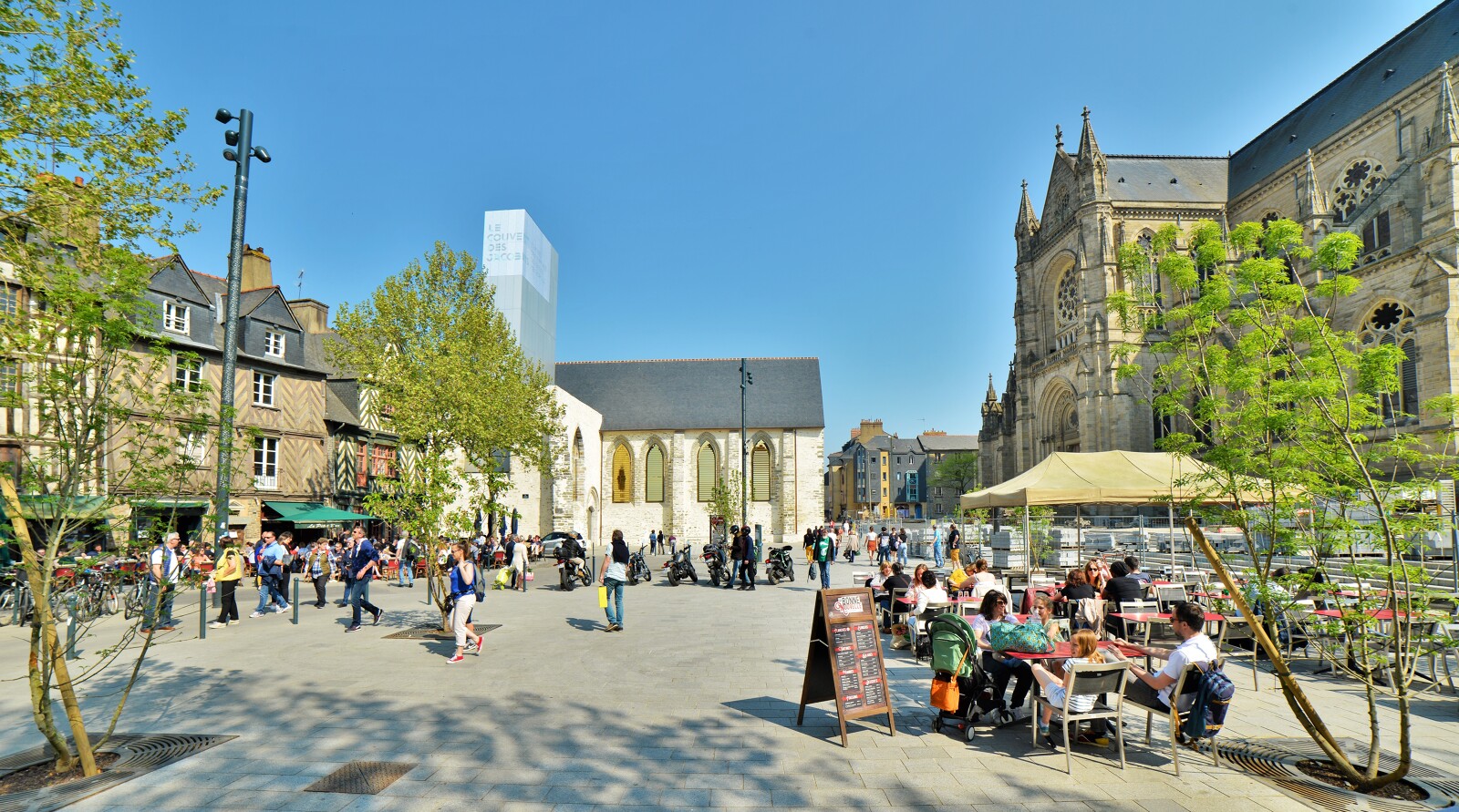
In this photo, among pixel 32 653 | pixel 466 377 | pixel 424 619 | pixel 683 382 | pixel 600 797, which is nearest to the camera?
pixel 600 797

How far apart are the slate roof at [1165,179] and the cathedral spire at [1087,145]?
301cm

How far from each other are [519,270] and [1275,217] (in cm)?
3913

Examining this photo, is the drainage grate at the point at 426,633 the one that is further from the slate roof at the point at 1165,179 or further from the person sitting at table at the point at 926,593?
the slate roof at the point at 1165,179

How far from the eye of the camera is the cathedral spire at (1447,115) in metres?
26.2

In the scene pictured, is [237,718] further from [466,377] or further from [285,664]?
[466,377]

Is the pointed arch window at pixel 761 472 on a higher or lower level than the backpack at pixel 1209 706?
higher

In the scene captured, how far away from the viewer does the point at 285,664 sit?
8.98m

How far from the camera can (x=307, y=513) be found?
2434 cm

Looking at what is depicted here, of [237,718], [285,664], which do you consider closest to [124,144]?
→ [237,718]

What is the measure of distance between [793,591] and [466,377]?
12202mm

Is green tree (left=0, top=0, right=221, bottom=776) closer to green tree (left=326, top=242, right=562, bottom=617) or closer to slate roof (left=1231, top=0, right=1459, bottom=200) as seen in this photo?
green tree (left=326, top=242, right=562, bottom=617)

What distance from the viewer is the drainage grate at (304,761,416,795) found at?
4.91 metres

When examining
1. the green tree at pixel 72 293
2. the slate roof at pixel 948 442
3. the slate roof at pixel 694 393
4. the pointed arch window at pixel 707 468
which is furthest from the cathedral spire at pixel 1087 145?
the slate roof at pixel 948 442

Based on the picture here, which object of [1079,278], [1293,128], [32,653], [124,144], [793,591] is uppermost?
[1293,128]
